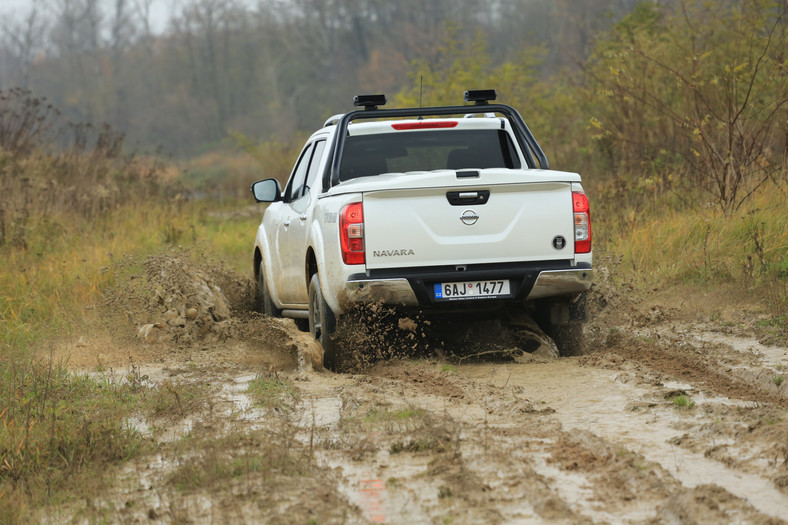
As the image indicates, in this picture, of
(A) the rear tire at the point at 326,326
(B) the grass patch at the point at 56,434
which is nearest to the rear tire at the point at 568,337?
(A) the rear tire at the point at 326,326

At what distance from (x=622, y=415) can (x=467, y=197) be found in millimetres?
1954

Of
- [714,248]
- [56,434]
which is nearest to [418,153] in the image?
[56,434]

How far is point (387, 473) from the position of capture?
424cm

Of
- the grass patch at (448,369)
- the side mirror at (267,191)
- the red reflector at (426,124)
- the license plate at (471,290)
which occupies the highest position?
the red reflector at (426,124)

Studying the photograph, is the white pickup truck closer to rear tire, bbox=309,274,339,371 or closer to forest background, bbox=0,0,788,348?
rear tire, bbox=309,274,339,371

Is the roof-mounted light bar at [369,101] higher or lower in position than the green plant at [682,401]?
higher

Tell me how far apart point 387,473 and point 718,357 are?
3.43m

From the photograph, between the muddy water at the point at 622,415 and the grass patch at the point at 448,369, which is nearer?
the muddy water at the point at 622,415

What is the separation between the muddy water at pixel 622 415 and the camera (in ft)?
12.8

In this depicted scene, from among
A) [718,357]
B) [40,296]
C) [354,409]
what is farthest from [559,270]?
[40,296]

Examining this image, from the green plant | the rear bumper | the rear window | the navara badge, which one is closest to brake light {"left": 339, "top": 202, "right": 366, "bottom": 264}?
the rear bumper

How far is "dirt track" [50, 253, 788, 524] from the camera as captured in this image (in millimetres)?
3771

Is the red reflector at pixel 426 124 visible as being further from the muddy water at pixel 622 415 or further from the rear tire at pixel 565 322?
the muddy water at pixel 622 415

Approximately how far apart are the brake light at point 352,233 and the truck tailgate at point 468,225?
4cm
